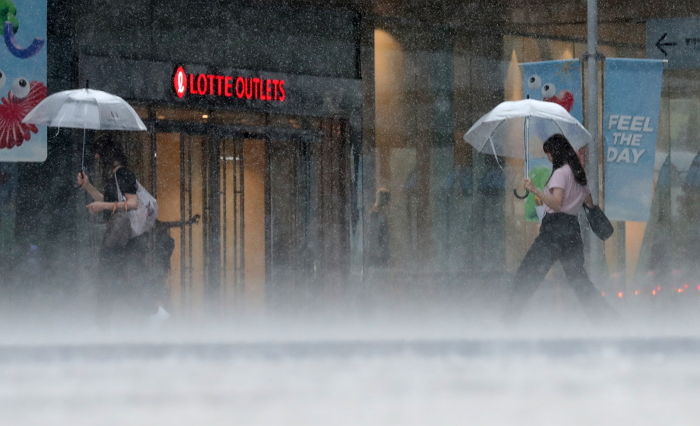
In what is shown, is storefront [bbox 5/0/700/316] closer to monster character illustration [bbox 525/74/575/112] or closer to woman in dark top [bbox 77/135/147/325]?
monster character illustration [bbox 525/74/575/112]

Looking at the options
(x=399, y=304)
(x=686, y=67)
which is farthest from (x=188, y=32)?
(x=686, y=67)

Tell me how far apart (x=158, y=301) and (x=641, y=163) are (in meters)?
5.52

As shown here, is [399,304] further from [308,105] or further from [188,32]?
[188,32]

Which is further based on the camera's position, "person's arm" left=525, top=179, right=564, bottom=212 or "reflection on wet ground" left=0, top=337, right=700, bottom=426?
"person's arm" left=525, top=179, right=564, bottom=212

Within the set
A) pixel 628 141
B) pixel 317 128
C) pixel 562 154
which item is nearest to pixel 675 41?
pixel 628 141

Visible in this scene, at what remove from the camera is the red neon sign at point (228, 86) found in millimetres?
16547

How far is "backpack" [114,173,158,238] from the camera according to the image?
1288cm

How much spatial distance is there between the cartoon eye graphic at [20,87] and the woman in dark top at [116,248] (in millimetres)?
2568

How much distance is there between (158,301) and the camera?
46.9ft

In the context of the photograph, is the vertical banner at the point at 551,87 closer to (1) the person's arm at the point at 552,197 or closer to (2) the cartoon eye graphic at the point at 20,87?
(1) the person's arm at the point at 552,197

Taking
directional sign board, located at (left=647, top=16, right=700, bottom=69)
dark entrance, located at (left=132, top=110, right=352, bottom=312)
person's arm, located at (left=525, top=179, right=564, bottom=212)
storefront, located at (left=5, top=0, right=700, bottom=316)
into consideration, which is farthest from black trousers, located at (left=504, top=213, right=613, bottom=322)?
directional sign board, located at (left=647, top=16, right=700, bottom=69)

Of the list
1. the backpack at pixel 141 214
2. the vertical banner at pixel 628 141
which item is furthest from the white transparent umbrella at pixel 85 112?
the vertical banner at pixel 628 141

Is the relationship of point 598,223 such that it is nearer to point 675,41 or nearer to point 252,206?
point 252,206

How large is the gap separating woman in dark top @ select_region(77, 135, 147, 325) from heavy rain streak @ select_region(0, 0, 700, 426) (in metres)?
0.02
